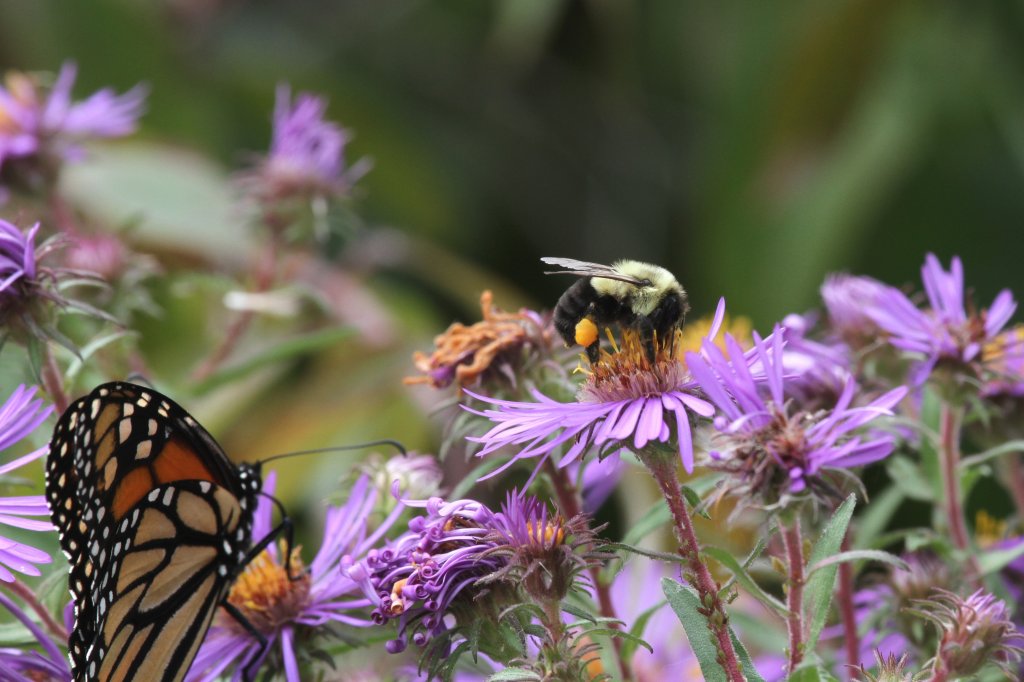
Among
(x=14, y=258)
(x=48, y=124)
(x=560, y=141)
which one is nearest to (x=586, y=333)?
(x=14, y=258)

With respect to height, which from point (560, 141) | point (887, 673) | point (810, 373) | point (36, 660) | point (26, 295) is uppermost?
point (560, 141)

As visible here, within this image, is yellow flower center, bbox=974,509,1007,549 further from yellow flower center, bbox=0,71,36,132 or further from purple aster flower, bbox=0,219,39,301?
yellow flower center, bbox=0,71,36,132

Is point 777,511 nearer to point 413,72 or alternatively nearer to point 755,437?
point 755,437

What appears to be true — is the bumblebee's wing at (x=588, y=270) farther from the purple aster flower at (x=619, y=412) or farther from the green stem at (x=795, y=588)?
the green stem at (x=795, y=588)

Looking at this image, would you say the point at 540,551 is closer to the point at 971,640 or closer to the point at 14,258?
the point at 971,640

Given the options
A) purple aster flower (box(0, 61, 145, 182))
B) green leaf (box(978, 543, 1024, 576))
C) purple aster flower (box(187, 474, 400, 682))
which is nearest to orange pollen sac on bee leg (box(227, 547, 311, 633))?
purple aster flower (box(187, 474, 400, 682))

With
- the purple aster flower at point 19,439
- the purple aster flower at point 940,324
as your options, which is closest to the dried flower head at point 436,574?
the purple aster flower at point 19,439
